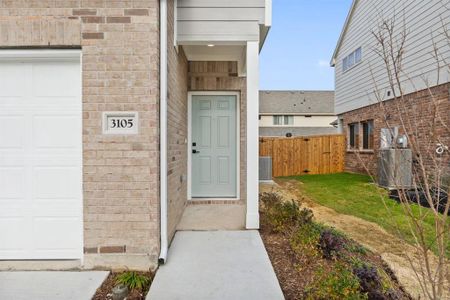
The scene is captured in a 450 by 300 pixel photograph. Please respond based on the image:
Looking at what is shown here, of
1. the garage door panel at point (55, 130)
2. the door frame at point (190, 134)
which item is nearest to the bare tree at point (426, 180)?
the garage door panel at point (55, 130)

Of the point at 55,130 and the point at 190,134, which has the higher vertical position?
the point at 190,134

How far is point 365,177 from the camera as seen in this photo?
36.0ft

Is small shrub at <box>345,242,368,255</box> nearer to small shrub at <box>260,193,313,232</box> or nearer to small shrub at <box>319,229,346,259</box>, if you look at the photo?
small shrub at <box>319,229,346,259</box>

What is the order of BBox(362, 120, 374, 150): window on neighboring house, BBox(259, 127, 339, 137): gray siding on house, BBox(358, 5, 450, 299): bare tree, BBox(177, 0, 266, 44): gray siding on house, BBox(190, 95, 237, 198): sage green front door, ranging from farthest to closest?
BBox(259, 127, 339, 137): gray siding on house < BBox(362, 120, 374, 150): window on neighboring house < BBox(190, 95, 237, 198): sage green front door < BBox(177, 0, 266, 44): gray siding on house < BBox(358, 5, 450, 299): bare tree

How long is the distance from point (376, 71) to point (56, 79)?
34.2 ft

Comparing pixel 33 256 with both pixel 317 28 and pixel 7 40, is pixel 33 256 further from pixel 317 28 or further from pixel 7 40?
pixel 317 28

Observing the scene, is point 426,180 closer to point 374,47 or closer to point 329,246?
point 329,246

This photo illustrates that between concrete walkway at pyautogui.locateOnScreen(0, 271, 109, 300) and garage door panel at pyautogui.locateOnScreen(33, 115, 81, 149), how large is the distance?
1.37 meters

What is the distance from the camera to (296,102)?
26.4 meters

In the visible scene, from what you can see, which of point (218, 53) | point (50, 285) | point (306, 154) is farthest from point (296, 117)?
point (50, 285)

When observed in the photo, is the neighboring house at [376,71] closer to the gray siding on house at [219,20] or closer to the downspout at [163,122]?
the gray siding on house at [219,20]

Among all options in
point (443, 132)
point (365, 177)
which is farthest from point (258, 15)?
point (365, 177)

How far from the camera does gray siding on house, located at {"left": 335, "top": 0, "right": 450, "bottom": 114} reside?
796 centimetres

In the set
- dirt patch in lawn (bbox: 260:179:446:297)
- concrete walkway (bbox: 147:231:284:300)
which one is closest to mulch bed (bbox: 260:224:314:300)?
concrete walkway (bbox: 147:231:284:300)
